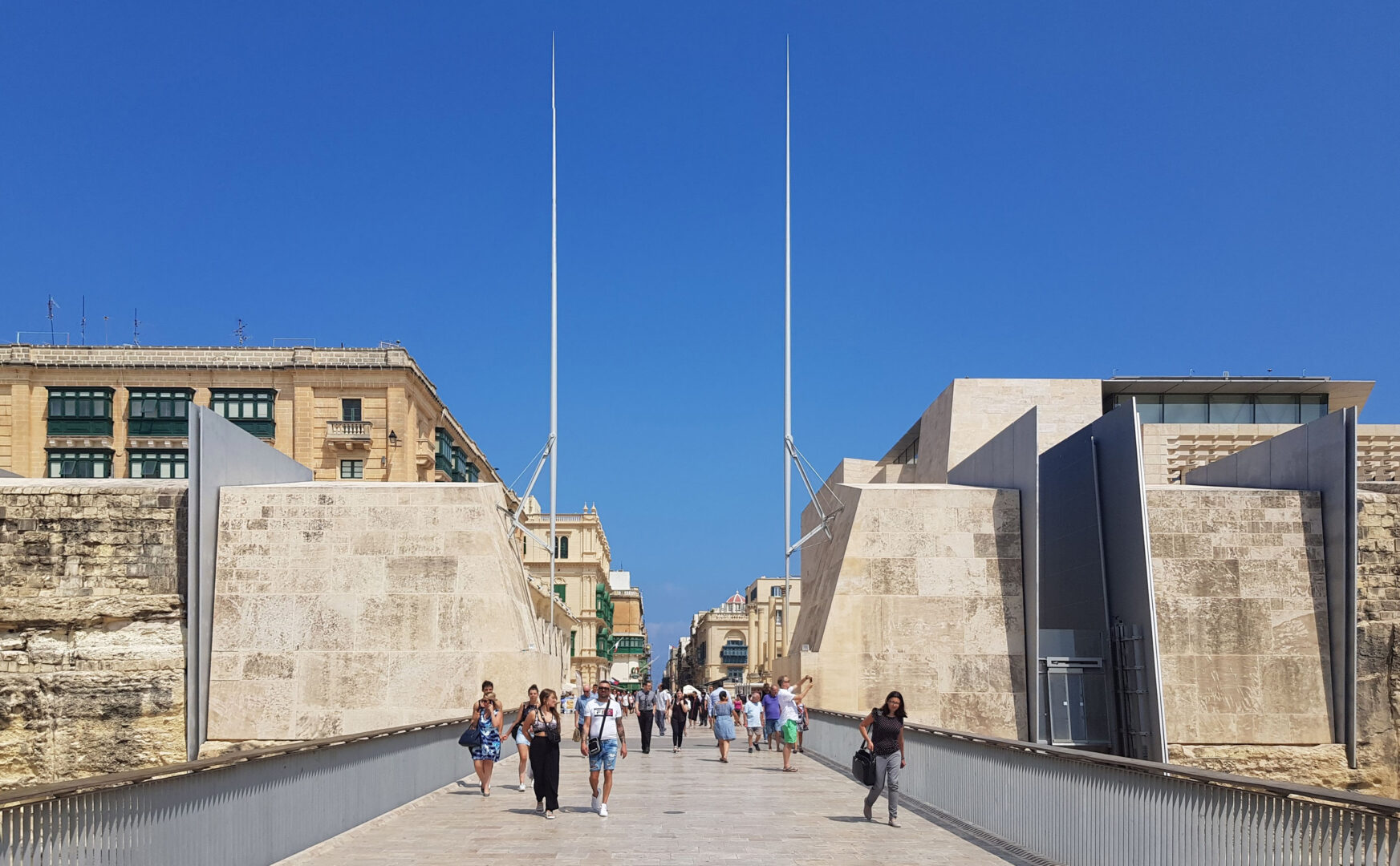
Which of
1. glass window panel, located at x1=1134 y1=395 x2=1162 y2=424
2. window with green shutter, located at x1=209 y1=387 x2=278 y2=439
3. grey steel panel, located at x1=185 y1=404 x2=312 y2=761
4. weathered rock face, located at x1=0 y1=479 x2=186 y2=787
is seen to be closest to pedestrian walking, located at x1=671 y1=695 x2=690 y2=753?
grey steel panel, located at x1=185 y1=404 x2=312 y2=761

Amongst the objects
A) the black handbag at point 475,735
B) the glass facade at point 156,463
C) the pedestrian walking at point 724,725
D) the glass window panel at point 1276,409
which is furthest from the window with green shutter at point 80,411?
the glass window panel at point 1276,409

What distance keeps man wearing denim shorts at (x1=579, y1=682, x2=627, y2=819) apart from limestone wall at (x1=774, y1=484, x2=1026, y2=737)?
14141 millimetres

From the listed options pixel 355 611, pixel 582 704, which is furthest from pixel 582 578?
pixel 582 704

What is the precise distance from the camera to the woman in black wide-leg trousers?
1385cm

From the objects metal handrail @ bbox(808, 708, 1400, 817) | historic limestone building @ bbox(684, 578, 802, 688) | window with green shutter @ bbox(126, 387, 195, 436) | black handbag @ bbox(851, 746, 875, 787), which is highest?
window with green shutter @ bbox(126, 387, 195, 436)

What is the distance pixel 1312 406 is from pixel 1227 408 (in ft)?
9.65

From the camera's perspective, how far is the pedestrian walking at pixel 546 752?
1386 cm

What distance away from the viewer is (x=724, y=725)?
72.6 feet

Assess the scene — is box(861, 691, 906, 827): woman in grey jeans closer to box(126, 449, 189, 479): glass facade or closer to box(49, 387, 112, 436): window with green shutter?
box(126, 449, 189, 479): glass facade

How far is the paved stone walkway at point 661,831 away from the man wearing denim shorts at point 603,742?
264 mm

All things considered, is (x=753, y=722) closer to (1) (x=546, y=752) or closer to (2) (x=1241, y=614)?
(2) (x=1241, y=614)

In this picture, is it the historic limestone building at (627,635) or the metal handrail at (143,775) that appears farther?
the historic limestone building at (627,635)

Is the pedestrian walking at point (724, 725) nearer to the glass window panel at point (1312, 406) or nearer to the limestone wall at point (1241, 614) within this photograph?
the limestone wall at point (1241, 614)

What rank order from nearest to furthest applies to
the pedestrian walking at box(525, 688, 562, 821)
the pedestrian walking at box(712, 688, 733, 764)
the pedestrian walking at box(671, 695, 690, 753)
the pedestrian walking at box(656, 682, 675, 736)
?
1. the pedestrian walking at box(525, 688, 562, 821)
2. the pedestrian walking at box(712, 688, 733, 764)
3. the pedestrian walking at box(671, 695, 690, 753)
4. the pedestrian walking at box(656, 682, 675, 736)
